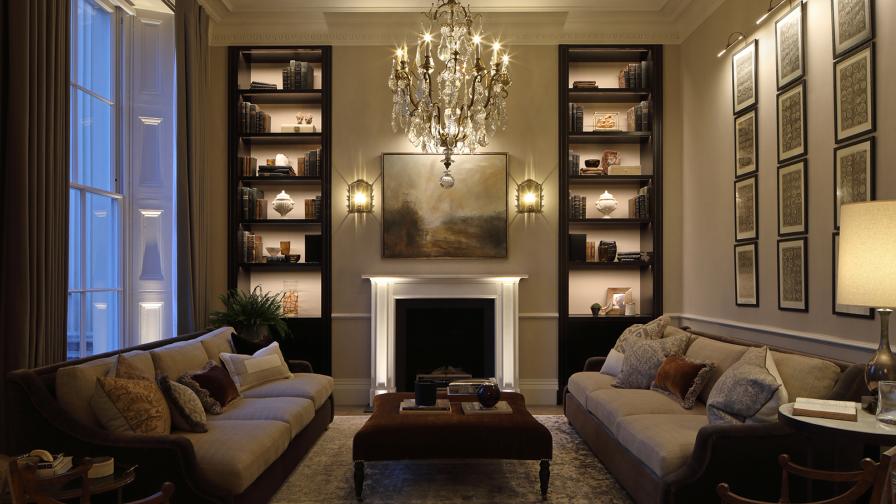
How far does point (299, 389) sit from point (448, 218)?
2434mm

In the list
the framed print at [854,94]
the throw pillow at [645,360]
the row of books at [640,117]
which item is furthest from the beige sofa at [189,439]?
the row of books at [640,117]

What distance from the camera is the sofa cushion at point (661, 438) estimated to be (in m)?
3.04

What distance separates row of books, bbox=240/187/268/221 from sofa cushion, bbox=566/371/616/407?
11.3 feet

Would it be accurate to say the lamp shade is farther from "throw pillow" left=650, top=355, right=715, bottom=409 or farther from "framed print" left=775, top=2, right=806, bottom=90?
"framed print" left=775, top=2, right=806, bottom=90

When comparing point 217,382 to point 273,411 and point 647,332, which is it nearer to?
point 273,411

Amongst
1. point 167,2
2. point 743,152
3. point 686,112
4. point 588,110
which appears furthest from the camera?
point 588,110

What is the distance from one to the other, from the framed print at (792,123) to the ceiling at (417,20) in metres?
2.12

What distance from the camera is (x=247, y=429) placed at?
3443mm

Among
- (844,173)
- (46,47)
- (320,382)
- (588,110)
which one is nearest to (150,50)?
(46,47)

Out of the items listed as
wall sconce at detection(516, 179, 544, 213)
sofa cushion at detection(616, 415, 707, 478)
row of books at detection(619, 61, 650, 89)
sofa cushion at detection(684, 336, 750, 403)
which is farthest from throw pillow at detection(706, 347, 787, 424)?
row of books at detection(619, 61, 650, 89)

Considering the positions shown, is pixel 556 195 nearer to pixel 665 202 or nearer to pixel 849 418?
pixel 665 202

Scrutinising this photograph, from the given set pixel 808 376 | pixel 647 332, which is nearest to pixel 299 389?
pixel 647 332

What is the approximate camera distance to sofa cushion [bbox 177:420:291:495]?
2.94 metres

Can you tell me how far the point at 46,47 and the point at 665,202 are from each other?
17.3 feet
